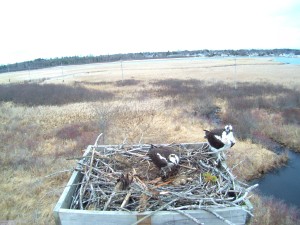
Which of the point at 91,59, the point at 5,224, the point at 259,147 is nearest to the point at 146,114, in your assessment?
the point at 259,147

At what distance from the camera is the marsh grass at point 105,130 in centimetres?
915

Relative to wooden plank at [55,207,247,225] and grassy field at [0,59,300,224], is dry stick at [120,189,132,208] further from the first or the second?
grassy field at [0,59,300,224]

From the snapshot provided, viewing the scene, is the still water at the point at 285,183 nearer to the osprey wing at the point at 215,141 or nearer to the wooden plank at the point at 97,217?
the osprey wing at the point at 215,141

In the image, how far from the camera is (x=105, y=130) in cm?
1372

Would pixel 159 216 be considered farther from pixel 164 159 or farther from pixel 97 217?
pixel 164 159

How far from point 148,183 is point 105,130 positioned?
1024cm

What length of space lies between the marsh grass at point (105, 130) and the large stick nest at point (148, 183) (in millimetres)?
1241

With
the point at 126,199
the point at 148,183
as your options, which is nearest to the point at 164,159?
the point at 148,183

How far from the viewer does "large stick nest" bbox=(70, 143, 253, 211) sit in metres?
3.24

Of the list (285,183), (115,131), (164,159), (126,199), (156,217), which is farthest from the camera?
(115,131)

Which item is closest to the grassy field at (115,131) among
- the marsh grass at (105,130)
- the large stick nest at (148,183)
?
the marsh grass at (105,130)

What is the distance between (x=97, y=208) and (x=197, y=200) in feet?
3.86

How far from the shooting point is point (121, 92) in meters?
28.7

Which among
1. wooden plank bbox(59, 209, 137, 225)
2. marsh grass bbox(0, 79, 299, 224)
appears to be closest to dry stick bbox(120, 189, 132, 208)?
wooden plank bbox(59, 209, 137, 225)
